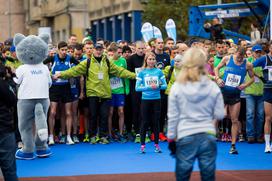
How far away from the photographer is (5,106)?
9172 mm

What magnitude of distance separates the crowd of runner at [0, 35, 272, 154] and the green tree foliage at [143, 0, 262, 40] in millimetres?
18029

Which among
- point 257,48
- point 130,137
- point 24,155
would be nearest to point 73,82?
point 130,137

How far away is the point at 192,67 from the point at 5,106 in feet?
8.52

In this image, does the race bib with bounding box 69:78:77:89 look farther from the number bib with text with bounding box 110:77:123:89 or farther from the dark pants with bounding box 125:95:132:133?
the dark pants with bounding box 125:95:132:133

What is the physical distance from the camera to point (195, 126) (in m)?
8.00

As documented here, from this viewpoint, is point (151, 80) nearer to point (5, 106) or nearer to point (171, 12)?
point (5, 106)

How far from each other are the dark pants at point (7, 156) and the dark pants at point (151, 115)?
213 inches

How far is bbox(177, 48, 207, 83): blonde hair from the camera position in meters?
7.92

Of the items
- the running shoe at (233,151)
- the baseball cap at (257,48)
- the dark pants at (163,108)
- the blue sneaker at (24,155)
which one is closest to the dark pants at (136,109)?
the dark pants at (163,108)

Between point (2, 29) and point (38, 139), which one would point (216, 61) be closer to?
point (38, 139)

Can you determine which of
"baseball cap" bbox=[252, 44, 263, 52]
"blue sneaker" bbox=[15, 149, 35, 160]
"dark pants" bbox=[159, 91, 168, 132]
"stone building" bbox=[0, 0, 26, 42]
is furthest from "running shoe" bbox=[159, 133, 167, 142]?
"stone building" bbox=[0, 0, 26, 42]

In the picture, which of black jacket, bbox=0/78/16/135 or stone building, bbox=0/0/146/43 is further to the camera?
stone building, bbox=0/0/146/43

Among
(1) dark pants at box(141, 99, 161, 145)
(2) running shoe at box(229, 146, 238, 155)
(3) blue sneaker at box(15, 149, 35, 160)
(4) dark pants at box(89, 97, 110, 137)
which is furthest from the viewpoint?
(4) dark pants at box(89, 97, 110, 137)

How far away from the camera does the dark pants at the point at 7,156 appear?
9117 mm
